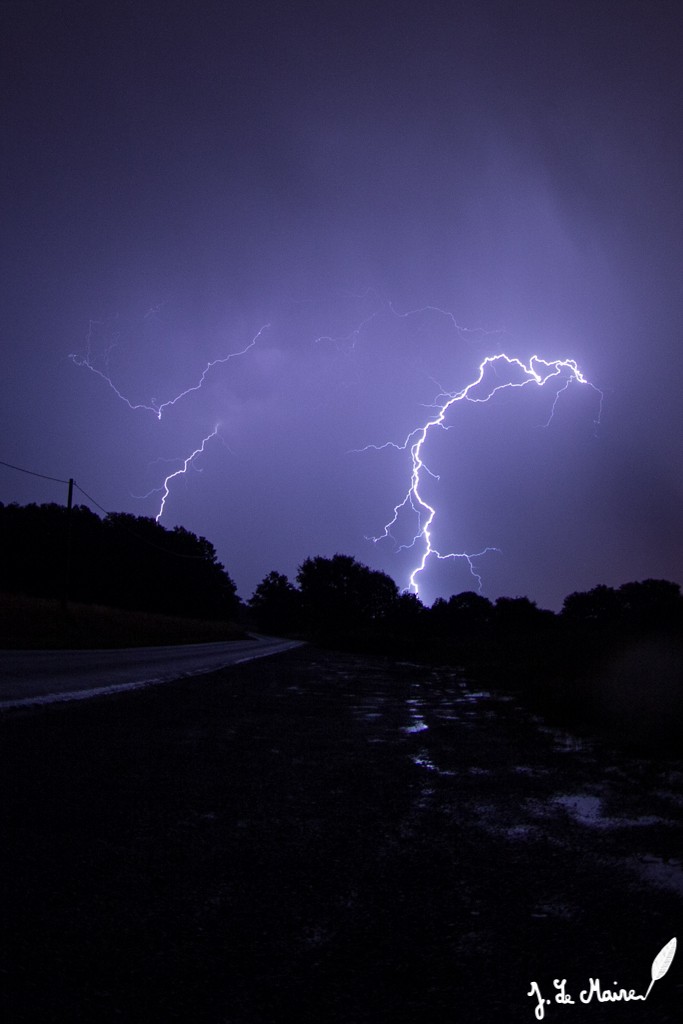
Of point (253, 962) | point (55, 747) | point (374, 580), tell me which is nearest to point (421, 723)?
point (55, 747)

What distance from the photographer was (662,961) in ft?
5.76

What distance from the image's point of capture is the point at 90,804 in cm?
316

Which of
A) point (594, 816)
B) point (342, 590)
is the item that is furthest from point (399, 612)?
point (594, 816)

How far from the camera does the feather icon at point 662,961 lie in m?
1.69

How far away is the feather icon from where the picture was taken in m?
1.69

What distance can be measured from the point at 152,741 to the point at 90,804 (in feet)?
6.11

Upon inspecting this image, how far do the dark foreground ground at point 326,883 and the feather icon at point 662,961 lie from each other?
20mm

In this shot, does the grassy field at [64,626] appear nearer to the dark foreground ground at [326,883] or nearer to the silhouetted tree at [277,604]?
the dark foreground ground at [326,883]

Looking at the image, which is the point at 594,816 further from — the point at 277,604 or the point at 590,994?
the point at 277,604

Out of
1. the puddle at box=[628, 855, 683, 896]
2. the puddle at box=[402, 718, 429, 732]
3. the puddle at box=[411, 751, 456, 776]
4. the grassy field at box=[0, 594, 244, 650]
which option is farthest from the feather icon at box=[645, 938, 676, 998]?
the grassy field at box=[0, 594, 244, 650]

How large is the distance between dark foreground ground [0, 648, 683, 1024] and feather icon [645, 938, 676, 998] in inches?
0.8

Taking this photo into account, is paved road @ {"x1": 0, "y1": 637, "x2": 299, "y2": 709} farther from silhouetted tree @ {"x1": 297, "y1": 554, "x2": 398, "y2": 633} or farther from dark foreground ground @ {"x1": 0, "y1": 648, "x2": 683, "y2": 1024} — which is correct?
silhouetted tree @ {"x1": 297, "y1": 554, "x2": 398, "y2": 633}

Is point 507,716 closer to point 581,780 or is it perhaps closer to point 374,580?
point 581,780

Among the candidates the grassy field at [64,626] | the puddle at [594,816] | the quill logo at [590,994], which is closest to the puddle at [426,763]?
the puddle at [594,816]
